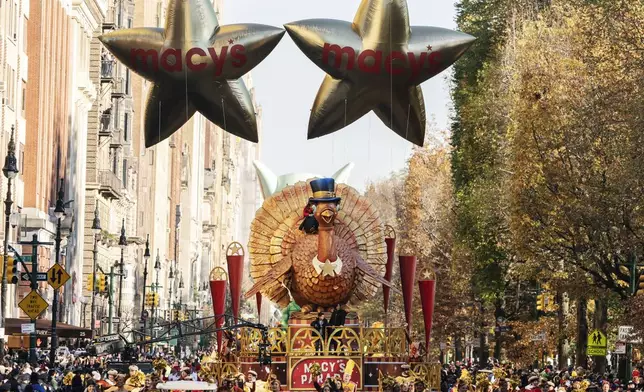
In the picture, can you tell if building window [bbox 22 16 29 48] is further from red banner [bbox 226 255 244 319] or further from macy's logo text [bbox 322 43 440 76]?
macy's logo text [bbox 322 43 440 76]

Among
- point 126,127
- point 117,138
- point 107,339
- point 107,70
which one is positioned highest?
point 107,70

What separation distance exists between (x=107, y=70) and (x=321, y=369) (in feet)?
228

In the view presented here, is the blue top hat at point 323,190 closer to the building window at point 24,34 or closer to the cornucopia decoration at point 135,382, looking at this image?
the cornucopia decoration at point 135,382

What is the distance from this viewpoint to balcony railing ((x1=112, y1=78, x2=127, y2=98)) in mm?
99562

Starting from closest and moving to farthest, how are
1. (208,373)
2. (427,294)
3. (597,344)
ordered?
(208,373), (427,294), (597,344)

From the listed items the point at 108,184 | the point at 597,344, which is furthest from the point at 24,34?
the point at 597,344

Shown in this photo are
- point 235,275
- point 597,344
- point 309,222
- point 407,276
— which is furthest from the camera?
point 597,344

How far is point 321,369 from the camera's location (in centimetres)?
2731

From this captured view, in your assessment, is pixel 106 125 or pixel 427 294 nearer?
pixel 427 294

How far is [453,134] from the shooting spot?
72.3 metres

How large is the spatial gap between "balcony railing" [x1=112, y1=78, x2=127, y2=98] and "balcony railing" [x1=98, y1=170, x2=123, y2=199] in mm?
5240

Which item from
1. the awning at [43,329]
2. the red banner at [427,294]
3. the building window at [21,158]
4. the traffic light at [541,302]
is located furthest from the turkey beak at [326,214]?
the building window at [21,158]

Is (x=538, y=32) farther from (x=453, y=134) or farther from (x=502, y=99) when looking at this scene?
(x=453, y=134)

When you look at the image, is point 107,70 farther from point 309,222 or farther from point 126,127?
point 309,222
